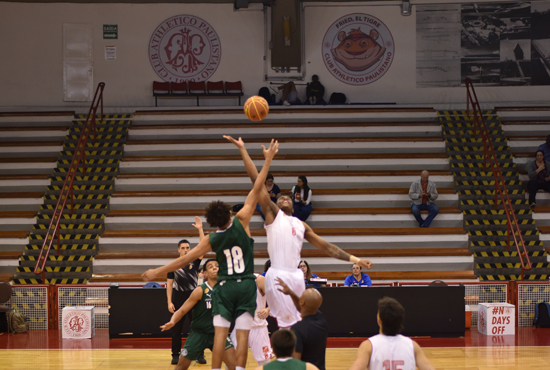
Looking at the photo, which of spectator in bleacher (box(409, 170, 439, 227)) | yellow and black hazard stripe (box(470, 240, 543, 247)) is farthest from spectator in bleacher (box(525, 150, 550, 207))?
spectator in bleacher (box(409, 170, 439, 227))

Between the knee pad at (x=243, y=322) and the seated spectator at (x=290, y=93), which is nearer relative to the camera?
the knee pad at (x=243, y=322)

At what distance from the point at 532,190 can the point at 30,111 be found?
42.5ft

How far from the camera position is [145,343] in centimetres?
972

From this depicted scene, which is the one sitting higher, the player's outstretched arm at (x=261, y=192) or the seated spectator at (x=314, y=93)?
the seated spectator at (x=314, y=93)

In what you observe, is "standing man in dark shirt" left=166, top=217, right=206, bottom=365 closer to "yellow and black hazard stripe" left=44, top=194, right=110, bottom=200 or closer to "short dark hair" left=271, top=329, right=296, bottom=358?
"short dark hair" left=271, top=329, right=296, bottom=358

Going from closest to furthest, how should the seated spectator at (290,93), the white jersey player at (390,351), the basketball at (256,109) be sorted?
the white jersey player at (390,351) → the basketball at (256,109) → the seated spectator at (290,93)

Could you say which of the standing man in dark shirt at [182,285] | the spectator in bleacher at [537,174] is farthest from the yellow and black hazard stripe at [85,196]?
the spectator in bleacher at [537,174]

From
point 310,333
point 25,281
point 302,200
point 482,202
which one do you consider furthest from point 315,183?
point 310,333

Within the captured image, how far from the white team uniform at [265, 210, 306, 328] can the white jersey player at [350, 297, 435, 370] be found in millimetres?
1488

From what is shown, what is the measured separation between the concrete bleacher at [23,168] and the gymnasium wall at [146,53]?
43.7 inches

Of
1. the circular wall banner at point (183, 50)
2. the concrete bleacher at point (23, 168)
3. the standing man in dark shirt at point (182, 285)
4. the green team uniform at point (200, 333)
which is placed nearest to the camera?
the green team uniform at point (200, 333)

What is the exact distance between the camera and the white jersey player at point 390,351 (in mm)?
4180

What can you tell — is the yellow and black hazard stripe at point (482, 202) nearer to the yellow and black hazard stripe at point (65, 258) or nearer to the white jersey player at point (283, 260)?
the yellow and black hazard stripe at point (65, 258)

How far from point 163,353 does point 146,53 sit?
34.1ft
